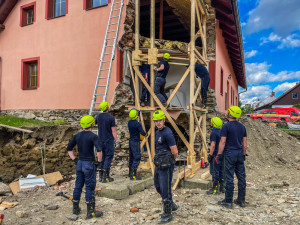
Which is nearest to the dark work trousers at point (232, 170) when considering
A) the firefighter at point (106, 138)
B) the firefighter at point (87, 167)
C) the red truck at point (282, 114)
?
the firefighter at point (87, 167)

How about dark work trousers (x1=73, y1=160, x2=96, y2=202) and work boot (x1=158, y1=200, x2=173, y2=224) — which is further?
dark work trousers (x1=73, y1=160, x2=96, y2=202)

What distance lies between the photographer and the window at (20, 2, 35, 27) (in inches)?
477

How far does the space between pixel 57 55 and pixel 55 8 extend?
2.44 meters

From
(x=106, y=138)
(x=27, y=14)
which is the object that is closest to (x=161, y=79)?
(x=106, y=138)

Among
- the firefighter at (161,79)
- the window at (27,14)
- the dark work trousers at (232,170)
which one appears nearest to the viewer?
the dark work trousers at (232,170)

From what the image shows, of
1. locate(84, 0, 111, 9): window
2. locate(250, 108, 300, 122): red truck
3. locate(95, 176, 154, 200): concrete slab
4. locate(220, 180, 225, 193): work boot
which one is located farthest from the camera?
locate(250, 108, 300, 122): red truck

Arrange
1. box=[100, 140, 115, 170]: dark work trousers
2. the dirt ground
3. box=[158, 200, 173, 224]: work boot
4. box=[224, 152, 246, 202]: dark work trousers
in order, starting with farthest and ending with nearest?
box=[100, 140, 115, 170]: dark work trousers → box=[224, 152, 246, 202]: dark work trousers → the dirt ground → box=[158, 200, 173, 224]: work boot

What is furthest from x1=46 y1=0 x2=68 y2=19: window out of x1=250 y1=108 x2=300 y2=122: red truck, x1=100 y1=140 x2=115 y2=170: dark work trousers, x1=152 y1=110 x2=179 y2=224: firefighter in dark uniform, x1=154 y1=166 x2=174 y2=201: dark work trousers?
x1=250 y1=108 x2=300 y2=122: red truck

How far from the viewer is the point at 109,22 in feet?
29.3

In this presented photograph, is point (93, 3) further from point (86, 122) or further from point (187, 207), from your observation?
point (187, 207)

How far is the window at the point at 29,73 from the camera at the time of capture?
38.6 feet

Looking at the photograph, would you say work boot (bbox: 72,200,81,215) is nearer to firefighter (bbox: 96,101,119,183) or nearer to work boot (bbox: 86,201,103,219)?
work boot (bbox: 86,201,103,219)

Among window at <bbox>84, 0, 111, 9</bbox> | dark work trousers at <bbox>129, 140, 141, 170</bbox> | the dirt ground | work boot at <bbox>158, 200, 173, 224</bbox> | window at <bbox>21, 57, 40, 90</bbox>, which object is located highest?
window at <bbox>84, 0, 111, 9</bbox>

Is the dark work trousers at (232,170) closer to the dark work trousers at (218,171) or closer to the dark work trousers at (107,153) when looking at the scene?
the dark work trousers at (218,171)
